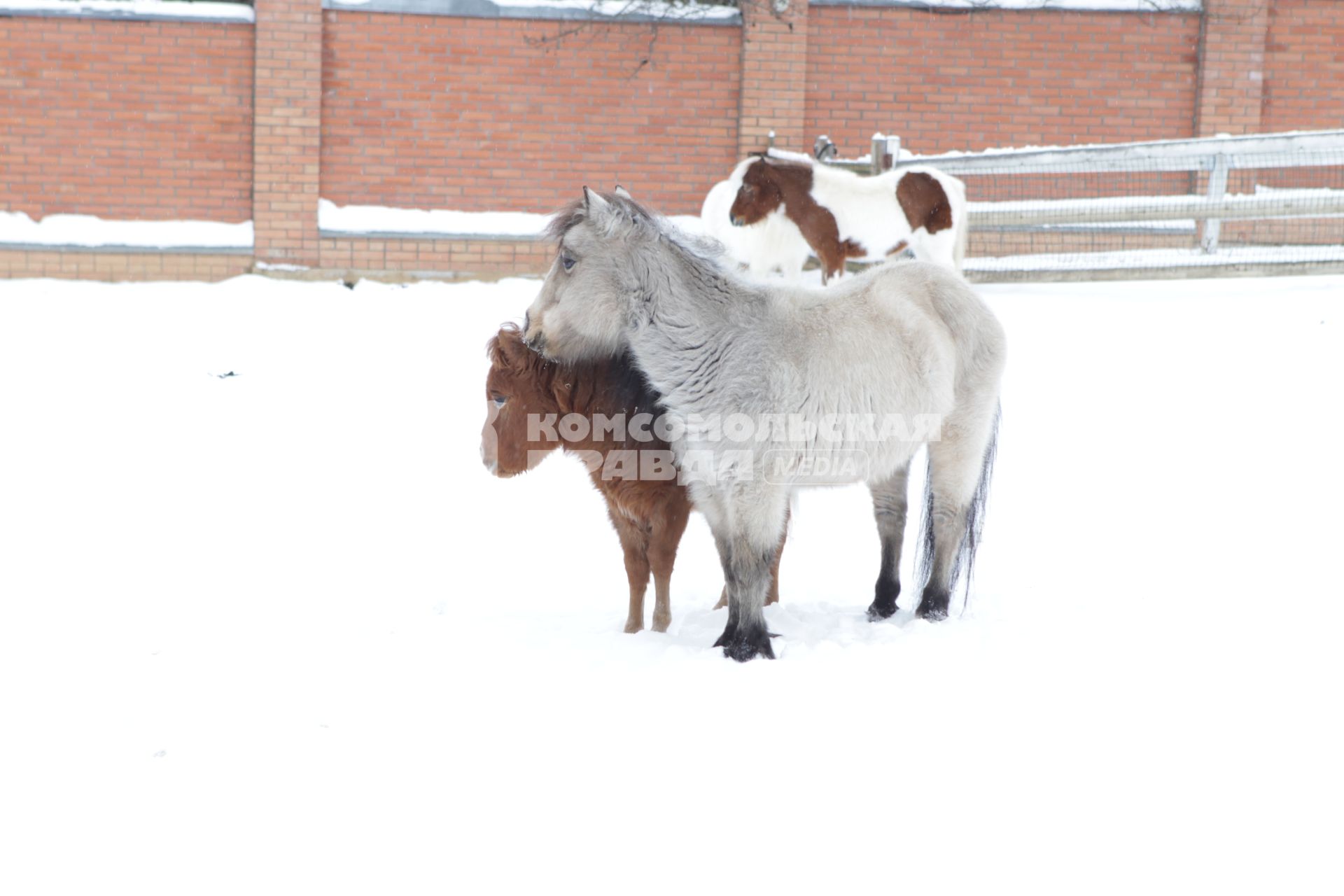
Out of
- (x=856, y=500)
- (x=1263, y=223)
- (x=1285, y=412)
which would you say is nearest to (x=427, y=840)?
(x=856, y=500)

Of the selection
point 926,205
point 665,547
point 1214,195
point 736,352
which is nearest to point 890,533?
point 665,547

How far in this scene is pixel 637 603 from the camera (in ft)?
15.1

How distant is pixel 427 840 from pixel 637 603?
1.93 metres

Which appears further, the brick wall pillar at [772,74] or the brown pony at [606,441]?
the brick wall pillar at [772,74]

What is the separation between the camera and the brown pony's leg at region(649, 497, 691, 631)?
445 centimetres

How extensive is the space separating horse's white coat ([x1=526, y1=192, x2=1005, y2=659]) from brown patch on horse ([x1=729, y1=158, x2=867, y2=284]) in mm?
5803

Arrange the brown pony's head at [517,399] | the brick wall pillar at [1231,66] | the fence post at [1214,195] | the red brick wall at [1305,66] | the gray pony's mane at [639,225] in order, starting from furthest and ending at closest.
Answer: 1. the red brick wall at [1305,66]
2. the brick wall pillar at [1231,66]
3. the fence post at [1214,195]
4. the brown pony's head at [517,399]
5. the gray pony's mane at [639,225]

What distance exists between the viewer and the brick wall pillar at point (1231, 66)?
12359mm

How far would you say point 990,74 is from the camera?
491 inches

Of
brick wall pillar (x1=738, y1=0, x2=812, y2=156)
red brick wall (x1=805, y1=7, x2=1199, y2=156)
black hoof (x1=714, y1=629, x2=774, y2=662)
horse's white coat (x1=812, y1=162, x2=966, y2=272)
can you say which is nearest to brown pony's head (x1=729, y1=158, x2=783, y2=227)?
horse's white coat (x1=812, y1=162, x2=966, y2=272)

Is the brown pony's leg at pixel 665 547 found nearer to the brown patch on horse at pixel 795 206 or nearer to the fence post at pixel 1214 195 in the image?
the brown patch on horse at pixel 795 206

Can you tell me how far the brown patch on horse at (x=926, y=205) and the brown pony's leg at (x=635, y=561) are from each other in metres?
6.43

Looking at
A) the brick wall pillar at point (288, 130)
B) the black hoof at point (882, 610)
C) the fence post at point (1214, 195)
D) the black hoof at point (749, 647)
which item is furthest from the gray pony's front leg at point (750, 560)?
the brick wall pillar at point (288, 130)

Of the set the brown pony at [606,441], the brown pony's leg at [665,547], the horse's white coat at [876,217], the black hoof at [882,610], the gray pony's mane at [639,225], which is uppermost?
the horse's white coat at [876,217]
